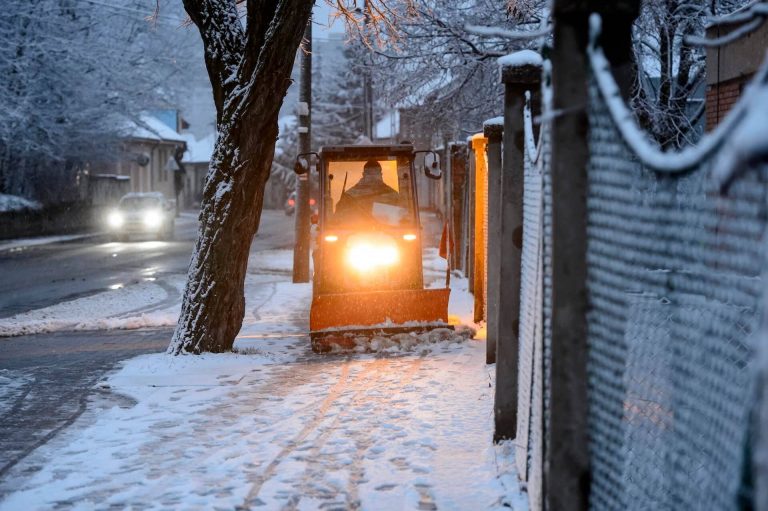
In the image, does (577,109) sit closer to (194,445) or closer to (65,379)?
(194,445)

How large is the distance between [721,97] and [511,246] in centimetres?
671

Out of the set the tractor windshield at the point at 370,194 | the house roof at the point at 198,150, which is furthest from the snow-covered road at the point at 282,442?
the house roof at the point at 198,150

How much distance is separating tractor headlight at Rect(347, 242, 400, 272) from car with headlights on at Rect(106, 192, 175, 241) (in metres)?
22.8

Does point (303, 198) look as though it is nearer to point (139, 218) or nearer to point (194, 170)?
point (139, 218)

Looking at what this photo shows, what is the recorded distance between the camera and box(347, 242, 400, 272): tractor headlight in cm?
1138

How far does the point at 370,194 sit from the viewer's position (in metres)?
11.6

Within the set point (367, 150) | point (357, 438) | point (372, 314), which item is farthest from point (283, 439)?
point (367, 150)

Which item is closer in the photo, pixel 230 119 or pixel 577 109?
pixel 577 109

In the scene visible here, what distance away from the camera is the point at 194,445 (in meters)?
6.43

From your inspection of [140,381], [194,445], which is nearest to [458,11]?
[140,381]

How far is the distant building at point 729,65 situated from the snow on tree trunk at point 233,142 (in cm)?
500

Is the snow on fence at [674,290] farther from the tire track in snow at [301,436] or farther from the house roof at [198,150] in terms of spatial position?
the house roof at [198,150]

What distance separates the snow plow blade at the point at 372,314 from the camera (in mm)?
10227

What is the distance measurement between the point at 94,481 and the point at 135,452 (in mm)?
636
